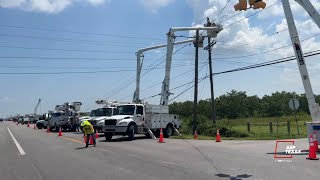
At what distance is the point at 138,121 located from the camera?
27828 mm

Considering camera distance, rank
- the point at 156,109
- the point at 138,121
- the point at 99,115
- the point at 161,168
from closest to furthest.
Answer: the point at 161,168 → the point at 138,121 → the point at 156,109 → the point at 99,115

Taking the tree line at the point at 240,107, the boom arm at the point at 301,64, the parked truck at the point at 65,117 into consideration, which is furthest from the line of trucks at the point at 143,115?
the tree line at the point at 240,107

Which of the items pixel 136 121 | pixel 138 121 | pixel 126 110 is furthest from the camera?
pixel 126 110

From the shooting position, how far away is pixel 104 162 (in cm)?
1436

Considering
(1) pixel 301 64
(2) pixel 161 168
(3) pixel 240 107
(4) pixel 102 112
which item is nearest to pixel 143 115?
(4) pixel 102 112

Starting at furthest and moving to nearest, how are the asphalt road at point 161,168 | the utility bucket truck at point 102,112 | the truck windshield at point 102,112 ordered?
the truck windshield at point 102,112 < the utility bucket truck at point 102,112 < the asphalt road at point 161,168

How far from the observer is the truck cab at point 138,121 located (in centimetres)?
Result: 2655

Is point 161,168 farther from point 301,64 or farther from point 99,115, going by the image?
point 99,115

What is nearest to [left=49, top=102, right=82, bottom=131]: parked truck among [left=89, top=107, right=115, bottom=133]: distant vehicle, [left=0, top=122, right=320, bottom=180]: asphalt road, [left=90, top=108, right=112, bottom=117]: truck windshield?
[left=89, top=107, right=115, bottom=133]: distant vehicle

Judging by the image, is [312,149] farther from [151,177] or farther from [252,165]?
[151,177]

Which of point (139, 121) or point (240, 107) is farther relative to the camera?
point (240, 107)

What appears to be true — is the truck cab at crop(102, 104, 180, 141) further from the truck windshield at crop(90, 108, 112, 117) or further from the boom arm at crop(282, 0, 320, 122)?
the boom arm at crop(282, 0, 320, 122)

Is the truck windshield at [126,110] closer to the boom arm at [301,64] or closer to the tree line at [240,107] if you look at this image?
the boom arm at [301,64]

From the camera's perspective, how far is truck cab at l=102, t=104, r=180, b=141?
87.1 ft
